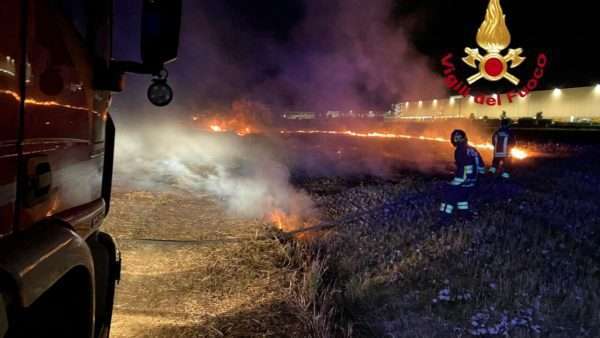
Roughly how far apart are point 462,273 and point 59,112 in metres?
4.48

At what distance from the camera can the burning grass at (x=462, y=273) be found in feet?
12.9

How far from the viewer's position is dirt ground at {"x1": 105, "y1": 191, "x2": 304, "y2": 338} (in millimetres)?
3715

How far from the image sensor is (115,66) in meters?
2.18

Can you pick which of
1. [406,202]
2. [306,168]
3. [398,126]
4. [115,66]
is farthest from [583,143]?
[115,66]

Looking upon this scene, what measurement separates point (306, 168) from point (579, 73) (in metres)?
23.6

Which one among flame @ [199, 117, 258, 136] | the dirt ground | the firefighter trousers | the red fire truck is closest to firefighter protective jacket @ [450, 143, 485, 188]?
the dirt ground

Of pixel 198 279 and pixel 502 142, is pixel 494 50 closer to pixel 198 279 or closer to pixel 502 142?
pixel 502 142

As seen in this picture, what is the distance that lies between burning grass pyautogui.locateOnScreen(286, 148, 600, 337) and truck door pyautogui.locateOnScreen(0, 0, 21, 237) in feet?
9.03

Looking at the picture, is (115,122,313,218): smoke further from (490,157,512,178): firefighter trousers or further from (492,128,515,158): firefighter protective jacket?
(492,128,515,158): firefighter protective jacket

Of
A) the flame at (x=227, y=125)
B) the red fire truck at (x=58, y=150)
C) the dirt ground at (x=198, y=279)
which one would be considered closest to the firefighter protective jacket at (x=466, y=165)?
the dirt ground at (x=198, y=279)

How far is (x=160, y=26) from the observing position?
1.92 meters

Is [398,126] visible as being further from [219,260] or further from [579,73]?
[219,260]

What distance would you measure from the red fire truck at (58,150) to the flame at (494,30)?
25.8 m

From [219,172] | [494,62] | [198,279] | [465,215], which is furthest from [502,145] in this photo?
[494,62]
